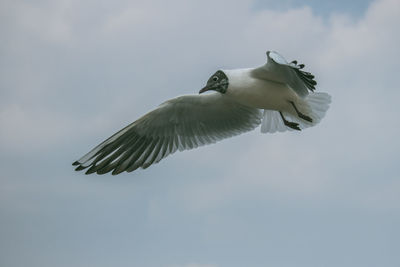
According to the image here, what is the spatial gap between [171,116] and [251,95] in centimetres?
→ 98

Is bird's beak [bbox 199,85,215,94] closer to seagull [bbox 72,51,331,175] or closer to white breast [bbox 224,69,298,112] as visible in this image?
seagull [bbox 72,51,331,175]

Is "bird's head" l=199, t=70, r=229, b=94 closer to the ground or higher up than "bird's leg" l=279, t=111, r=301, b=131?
higher up

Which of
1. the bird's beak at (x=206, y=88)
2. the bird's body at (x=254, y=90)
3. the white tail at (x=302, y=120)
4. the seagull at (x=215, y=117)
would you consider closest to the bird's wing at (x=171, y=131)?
the seagull at (x=215, y=117)

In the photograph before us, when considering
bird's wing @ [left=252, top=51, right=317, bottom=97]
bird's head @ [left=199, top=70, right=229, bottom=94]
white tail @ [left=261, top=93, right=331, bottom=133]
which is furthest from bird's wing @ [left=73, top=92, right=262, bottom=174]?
bird's wing @ [left=252, top=51, right=317, bottom=97]

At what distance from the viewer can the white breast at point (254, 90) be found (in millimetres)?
5766

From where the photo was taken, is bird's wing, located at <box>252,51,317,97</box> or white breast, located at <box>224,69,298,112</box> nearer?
bird's wing, located at <box>252,51,317,97</box>

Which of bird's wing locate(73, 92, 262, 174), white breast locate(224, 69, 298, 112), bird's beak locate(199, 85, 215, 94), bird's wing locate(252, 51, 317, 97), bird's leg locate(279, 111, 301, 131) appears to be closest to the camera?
bird's wing locate(252, 51, 317, 97)

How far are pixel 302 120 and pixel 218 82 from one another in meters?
0.98

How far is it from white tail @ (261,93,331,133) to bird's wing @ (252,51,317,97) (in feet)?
1.11

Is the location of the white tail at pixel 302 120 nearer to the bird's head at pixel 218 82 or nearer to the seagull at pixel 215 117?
the seagull at pixel 215 117

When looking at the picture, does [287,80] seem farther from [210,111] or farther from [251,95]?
[210,111]

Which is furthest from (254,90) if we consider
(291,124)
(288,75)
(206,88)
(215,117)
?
(215,117)

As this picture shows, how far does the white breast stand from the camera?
5766 mm

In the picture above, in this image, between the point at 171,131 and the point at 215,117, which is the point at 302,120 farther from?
the point at 171,131
